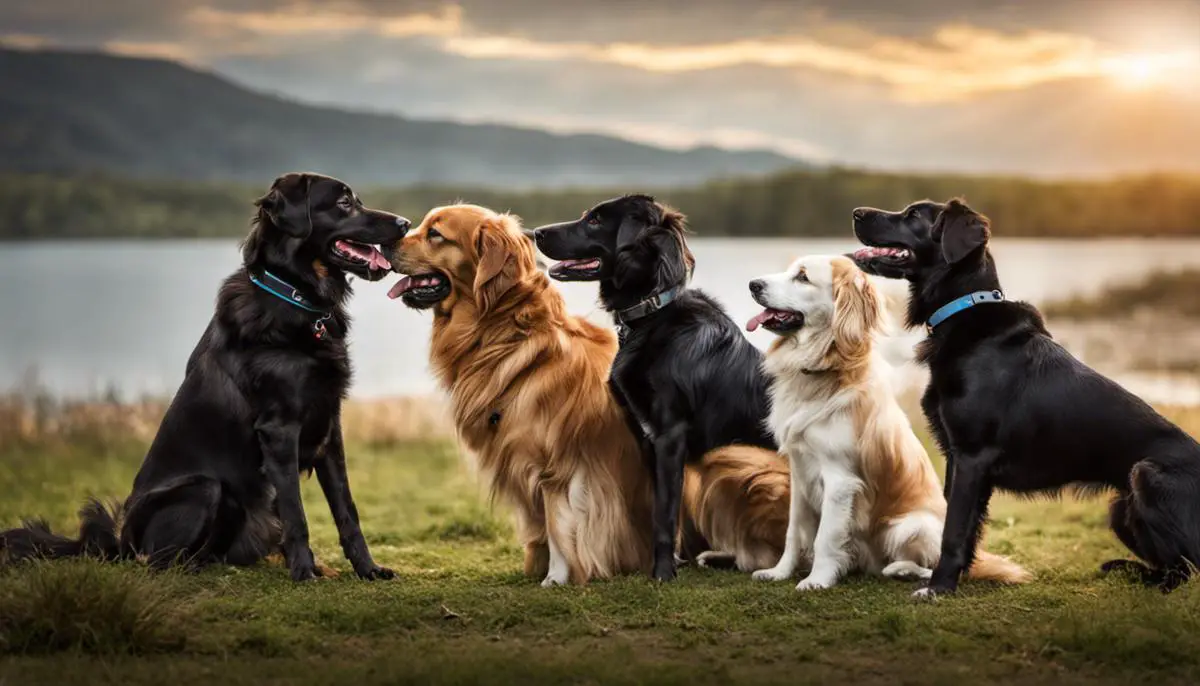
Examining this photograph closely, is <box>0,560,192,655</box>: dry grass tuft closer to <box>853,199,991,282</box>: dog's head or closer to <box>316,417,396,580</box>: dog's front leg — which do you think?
<box>316,417,396,580</box>: dog's front leg

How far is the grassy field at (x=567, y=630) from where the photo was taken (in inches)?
179

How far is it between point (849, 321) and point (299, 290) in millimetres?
2723

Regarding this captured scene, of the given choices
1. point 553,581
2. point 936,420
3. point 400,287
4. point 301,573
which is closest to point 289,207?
point 400,287

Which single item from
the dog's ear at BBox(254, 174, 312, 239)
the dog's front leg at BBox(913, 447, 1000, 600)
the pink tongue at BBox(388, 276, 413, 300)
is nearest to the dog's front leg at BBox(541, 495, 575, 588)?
the pink tongue at BBox(388, 276, 413, 300)

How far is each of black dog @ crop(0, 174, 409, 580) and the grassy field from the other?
273 mm

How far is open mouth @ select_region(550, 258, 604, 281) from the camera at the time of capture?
20.1ft

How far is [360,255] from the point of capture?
19.6 ft

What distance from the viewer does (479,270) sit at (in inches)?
237

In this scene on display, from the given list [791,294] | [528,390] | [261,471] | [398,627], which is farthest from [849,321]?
[261,471]

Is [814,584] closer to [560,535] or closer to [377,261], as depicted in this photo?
[560,535]

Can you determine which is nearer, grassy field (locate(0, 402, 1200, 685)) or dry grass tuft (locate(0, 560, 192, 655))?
grassy field (locate(0, 402, 1200, 685))

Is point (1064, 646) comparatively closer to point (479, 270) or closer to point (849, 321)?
point (849, 321)

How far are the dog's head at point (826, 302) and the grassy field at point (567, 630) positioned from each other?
1240mm

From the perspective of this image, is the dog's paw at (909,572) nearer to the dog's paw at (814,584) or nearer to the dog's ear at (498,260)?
the dog's paw at (814,584)
